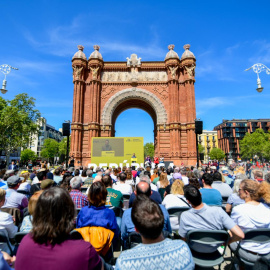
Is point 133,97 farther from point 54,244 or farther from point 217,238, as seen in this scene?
point 54,244

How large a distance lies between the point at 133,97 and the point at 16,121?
21.3m

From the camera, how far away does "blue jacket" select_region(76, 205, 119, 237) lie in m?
2.96

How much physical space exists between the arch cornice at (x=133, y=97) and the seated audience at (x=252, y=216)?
23553mm

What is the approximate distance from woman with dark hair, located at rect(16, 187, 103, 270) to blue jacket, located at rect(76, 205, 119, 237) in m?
1.16

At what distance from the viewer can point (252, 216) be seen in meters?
3.22

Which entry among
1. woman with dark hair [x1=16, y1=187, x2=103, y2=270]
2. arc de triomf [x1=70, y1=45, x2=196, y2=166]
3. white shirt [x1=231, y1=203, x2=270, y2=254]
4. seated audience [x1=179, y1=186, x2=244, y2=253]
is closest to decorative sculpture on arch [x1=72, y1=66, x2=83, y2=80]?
arc de triomf [x1=70, y1=45, x2=196, y2=166]

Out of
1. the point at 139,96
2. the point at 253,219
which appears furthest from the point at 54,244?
the point at 139,96

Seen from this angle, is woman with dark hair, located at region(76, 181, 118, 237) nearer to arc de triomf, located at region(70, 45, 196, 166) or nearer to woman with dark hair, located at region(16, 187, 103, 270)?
woman with dark hair, located at region(16, 187, 103, 270)

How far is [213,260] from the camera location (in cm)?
316

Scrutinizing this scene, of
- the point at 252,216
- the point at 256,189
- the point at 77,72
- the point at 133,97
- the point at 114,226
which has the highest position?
the point at 77,72

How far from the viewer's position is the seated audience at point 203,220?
3.08 meters

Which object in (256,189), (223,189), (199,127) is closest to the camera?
(256,189)

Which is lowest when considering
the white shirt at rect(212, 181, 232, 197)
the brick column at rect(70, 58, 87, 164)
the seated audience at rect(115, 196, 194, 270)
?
the white shirt at rect(212, 181, 232, 197)

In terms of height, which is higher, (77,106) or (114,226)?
(77,106)
